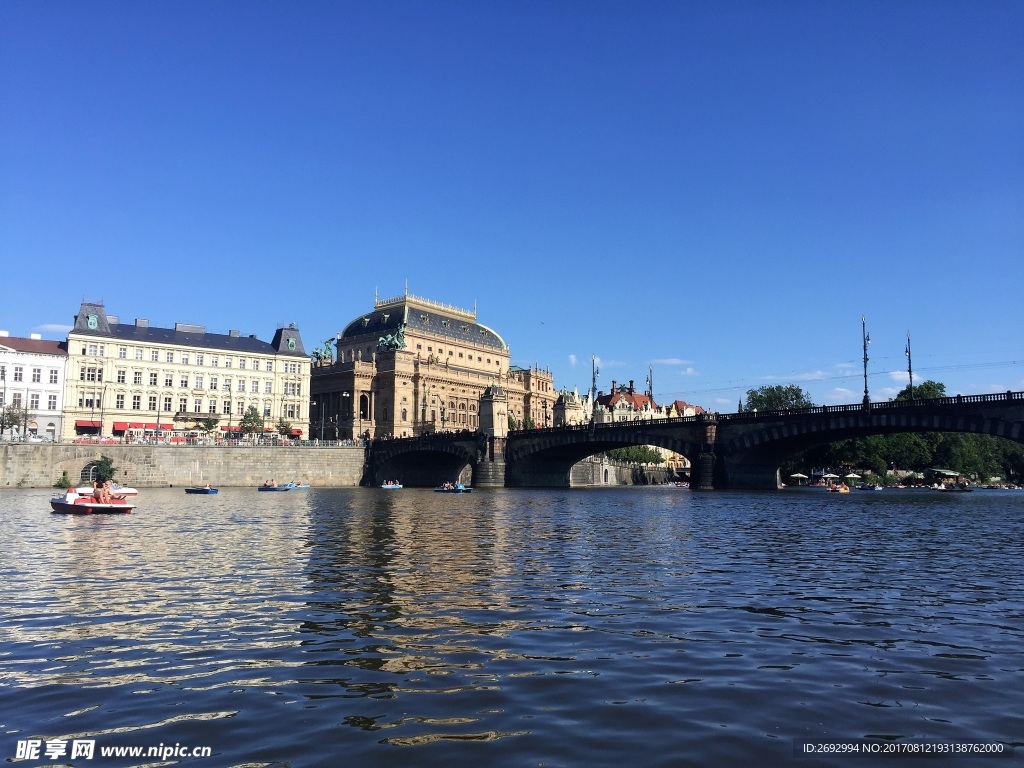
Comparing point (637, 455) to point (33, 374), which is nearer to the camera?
point (33, 374)

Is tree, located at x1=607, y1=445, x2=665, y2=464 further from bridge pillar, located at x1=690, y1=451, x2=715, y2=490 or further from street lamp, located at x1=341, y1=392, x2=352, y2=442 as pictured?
bridge pillar, located at x1=690, y1=451, x2=715, y2=490

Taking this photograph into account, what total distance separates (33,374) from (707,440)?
86.6 meters

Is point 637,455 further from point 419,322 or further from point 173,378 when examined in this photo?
point 173,378

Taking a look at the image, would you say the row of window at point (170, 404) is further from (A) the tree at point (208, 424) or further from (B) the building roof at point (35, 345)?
(B) the building roof at point (35, 345)

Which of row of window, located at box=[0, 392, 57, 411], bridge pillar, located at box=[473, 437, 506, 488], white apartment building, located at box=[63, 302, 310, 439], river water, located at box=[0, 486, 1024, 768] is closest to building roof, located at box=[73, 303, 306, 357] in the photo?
white apartment building, located at box=[63, 302, 310, 439]

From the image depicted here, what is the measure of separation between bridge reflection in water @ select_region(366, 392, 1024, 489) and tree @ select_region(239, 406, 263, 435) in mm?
16132

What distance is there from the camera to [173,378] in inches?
4788

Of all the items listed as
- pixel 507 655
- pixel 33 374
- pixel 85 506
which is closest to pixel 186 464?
pixel 33 374

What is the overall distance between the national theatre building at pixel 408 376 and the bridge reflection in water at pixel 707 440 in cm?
3157

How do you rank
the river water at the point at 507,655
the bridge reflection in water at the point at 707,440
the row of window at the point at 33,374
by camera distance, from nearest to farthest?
1. the river water at the point at 507,655
2. the bridge reflection in water at the point at 707,440
3. the row of window at the point at 33,374

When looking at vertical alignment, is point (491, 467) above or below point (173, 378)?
below

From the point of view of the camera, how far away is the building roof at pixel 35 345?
4302 inches

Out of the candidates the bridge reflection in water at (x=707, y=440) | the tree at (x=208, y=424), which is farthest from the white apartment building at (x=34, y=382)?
the bridge reflection in water at (x=707, y=440)

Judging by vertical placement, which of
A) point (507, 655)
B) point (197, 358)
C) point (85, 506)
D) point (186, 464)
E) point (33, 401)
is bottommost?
point (507, 655)
